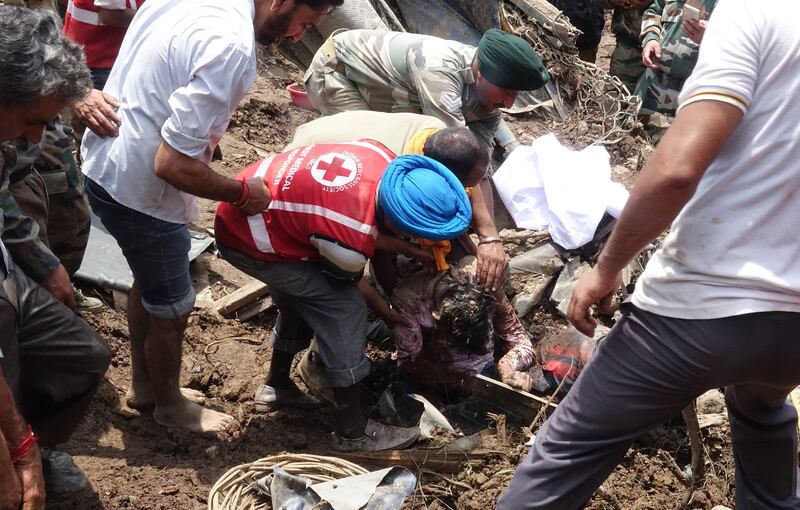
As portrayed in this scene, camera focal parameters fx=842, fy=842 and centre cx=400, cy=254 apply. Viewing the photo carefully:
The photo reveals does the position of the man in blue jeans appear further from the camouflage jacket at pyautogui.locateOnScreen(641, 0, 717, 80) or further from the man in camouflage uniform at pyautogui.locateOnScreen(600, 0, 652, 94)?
the man in camouflage uniform at pyautogui.locateOnScreen(600, 0, 652, 94)

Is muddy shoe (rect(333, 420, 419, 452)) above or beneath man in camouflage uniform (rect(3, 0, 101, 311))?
beneath

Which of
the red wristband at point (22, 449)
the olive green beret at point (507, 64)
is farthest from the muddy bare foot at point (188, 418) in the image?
the olive green beret at point (507, 64)

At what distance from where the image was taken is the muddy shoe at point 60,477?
3.11 m

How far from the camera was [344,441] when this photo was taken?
3.92m

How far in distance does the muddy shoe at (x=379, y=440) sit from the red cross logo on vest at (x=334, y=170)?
47.4 inches

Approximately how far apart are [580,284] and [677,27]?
4.51m

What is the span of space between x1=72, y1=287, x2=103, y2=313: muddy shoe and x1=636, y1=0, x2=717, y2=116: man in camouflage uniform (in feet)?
14.7

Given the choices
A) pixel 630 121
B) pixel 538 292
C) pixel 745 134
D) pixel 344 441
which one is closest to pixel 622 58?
pixel 630 121

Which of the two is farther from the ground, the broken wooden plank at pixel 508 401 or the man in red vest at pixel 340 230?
the man in red vest at pixel 340 230

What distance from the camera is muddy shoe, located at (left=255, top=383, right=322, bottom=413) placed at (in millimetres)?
4199

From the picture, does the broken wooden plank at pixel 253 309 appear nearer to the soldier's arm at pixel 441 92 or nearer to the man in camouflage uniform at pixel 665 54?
the soldier's arm at pixel 441 92

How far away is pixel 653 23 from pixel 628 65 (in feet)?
2.73

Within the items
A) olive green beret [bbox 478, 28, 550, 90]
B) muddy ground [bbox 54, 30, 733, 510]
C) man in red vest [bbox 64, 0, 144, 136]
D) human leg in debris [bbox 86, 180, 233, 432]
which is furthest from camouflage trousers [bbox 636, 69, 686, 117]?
human leg in debris [bbox 86, 180, 233, 432]

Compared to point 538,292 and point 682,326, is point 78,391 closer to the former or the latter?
point 682,326
